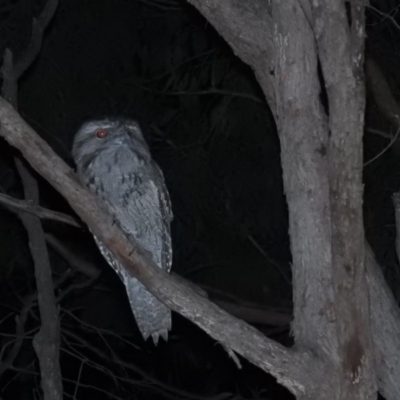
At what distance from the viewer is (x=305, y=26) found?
7.67 feet

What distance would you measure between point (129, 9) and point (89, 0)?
9.0 inches

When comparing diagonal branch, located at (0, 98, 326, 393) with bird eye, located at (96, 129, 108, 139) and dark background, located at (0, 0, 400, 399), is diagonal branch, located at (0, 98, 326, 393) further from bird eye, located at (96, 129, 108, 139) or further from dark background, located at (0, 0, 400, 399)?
dark background, located at (0, 0, 400, 399)

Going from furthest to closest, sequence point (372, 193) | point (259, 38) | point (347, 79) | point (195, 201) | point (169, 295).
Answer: point (195, 201) < point (372, 193) < point (259, 38) < point (169, 295) < point (347, 79)

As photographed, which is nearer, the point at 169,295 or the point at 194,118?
the point at 169,295

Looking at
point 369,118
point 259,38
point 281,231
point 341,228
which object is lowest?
point 281,231

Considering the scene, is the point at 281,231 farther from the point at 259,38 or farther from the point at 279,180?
the point at 259,38

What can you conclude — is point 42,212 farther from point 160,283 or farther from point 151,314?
point 151,314

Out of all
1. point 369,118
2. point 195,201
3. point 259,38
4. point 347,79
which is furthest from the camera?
point 195,201

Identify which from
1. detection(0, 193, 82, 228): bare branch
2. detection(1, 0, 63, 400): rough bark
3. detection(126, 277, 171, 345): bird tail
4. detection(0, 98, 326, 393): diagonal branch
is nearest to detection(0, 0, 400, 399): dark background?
detection(1, 0, 63, 400): rough bark

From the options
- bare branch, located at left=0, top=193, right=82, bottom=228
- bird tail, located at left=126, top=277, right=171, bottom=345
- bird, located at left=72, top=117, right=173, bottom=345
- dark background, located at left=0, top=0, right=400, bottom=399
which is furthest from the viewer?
dark background, located at left=0, top=0, right=400, bottom=399

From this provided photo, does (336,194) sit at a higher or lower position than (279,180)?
higher

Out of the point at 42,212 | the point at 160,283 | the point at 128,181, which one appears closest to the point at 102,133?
the point at 128,181

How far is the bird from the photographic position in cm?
348

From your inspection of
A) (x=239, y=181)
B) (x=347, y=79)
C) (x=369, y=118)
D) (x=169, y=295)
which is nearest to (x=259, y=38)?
(x=347, y=79)
